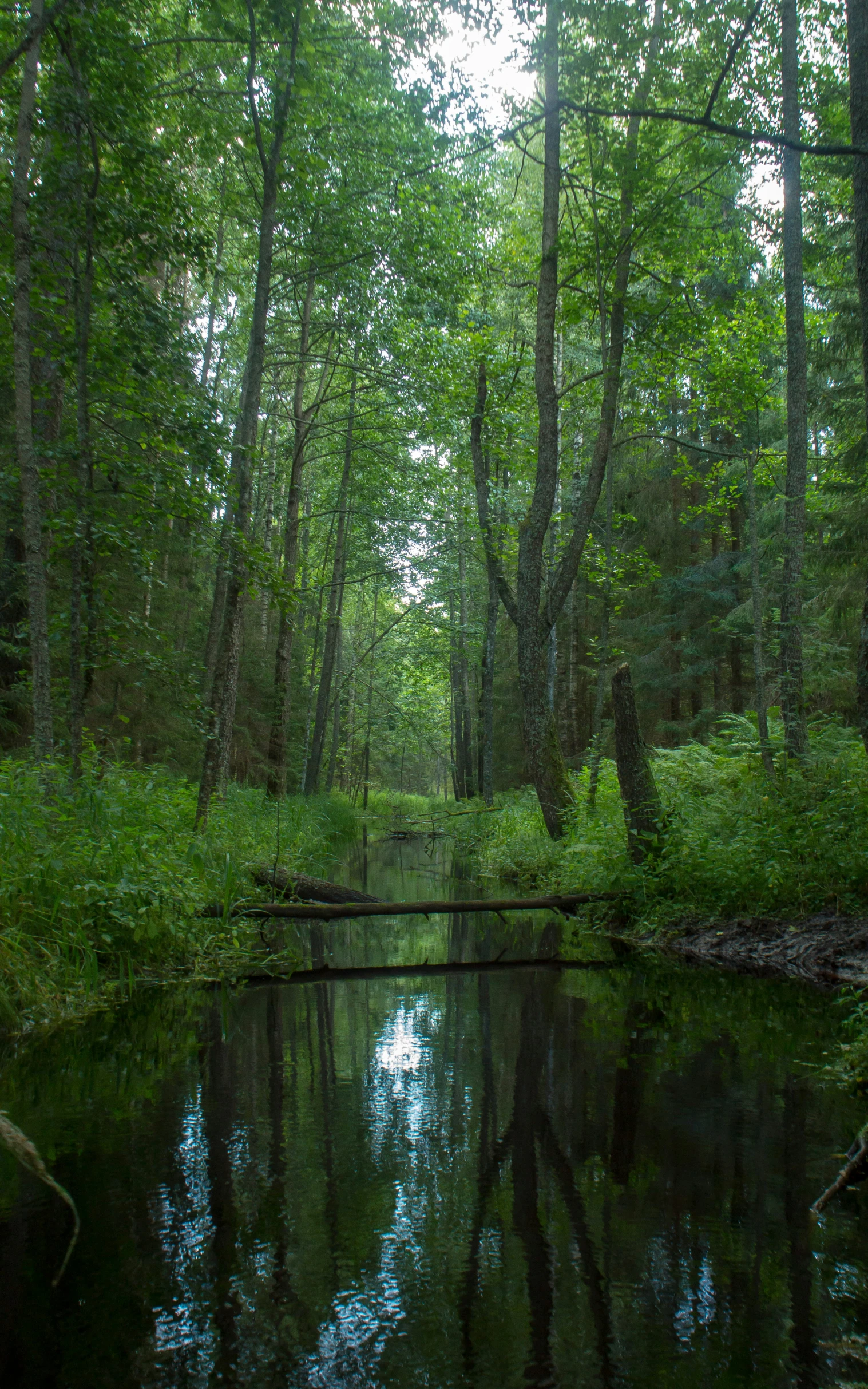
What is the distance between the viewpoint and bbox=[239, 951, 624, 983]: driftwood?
269 inches

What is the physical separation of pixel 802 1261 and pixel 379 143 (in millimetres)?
13384

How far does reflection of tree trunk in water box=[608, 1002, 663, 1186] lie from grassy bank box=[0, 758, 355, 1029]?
3.48 meters

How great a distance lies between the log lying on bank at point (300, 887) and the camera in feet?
27.2

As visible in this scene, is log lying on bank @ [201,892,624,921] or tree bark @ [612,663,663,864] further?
tree bark @ [612,663,663,864]

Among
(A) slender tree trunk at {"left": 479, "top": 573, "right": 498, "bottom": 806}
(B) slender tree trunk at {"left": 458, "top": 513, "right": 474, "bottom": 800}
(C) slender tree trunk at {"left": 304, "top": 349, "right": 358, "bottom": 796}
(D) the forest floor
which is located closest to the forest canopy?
(C) slender tree trunk at {"left": 304, "top": 349, "right": 358, "bottom": 796}

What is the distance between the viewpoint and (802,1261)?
2.51 metres

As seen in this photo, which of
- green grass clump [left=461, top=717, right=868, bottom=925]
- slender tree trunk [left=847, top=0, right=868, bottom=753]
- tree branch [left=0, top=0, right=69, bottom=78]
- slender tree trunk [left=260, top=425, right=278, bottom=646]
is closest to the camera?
slender tree trunk [left=847, top=0, right=868, bottom=753]

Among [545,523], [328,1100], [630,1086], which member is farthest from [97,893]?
[545,523]

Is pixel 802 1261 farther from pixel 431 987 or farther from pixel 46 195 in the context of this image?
pixel 46 195

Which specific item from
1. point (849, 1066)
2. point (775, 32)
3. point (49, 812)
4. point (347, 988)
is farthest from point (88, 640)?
point (775, 32)

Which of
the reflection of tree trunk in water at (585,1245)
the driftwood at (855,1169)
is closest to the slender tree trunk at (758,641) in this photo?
the reflection of tree trunk in water at (585,1245)

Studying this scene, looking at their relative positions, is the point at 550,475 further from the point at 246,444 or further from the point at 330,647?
the point at 330,647

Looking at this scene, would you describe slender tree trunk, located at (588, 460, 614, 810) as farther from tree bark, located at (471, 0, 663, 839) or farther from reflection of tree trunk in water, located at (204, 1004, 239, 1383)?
reflection of tree trunk in water, located at (204, 1004, 239, 1383)

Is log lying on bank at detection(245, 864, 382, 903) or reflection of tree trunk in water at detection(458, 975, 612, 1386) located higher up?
log lying on bank at detection(245, 864, 382, 903)
